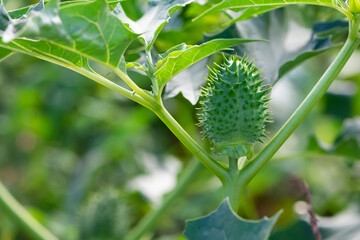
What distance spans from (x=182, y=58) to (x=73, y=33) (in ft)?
0.48

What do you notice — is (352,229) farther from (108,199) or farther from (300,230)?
(108,199)

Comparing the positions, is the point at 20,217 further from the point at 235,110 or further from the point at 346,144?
the point at 346,144

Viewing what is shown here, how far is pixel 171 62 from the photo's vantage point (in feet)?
2.12

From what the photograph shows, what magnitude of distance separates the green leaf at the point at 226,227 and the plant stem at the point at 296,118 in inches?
3.0

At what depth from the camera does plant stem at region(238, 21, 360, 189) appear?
0.67m

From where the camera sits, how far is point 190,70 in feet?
2.96

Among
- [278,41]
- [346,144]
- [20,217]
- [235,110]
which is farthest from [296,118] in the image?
[20,217]

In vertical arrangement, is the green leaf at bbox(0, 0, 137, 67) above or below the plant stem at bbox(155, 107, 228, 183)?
above

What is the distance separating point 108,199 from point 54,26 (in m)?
0.94

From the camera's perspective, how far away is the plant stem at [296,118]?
0.67 meters

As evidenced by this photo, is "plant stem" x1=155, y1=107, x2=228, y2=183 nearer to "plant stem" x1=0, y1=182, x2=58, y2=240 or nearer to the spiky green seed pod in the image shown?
the spiky green seed pod

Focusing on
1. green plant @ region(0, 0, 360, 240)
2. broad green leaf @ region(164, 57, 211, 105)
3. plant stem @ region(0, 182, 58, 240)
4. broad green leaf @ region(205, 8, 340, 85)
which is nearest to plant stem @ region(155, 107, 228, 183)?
green plant @ region(0, 0, 360, 240)

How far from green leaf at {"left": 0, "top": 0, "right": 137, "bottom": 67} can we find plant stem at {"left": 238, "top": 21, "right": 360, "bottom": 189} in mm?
226

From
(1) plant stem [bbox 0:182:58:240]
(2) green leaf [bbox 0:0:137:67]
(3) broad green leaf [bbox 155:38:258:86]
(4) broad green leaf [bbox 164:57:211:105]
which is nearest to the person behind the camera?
(2) green leaf [bbox 0:0:137:67]
